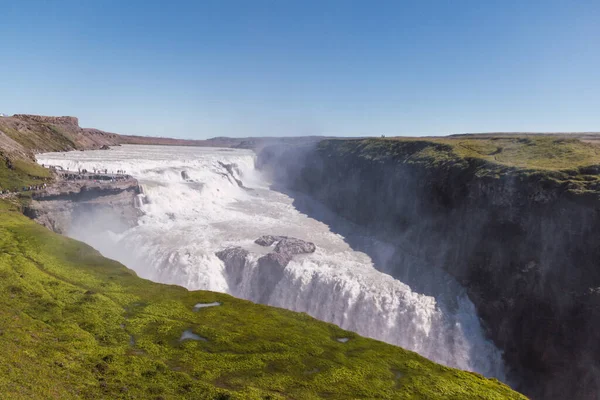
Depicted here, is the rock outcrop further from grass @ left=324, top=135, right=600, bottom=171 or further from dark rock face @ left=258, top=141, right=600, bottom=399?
grass @ left=324, top=135, right=600, bottom=171

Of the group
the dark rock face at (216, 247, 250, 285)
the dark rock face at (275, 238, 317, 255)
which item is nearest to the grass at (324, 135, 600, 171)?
the dark rock face at (275, 238, 317, 255)

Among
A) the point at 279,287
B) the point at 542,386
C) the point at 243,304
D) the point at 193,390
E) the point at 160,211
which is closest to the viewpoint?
the point at 193,390

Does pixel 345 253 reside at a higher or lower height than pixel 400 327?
higher

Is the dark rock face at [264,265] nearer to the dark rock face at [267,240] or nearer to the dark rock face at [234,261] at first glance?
the dark rock face at [234,261]

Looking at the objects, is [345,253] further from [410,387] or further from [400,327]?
[410,387]

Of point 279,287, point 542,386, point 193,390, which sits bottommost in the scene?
point 542,386


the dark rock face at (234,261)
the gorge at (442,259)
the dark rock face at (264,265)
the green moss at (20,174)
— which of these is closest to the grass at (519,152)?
the gorge at (442,259)

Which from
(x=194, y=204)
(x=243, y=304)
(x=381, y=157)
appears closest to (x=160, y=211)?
(x=194, y=204)
